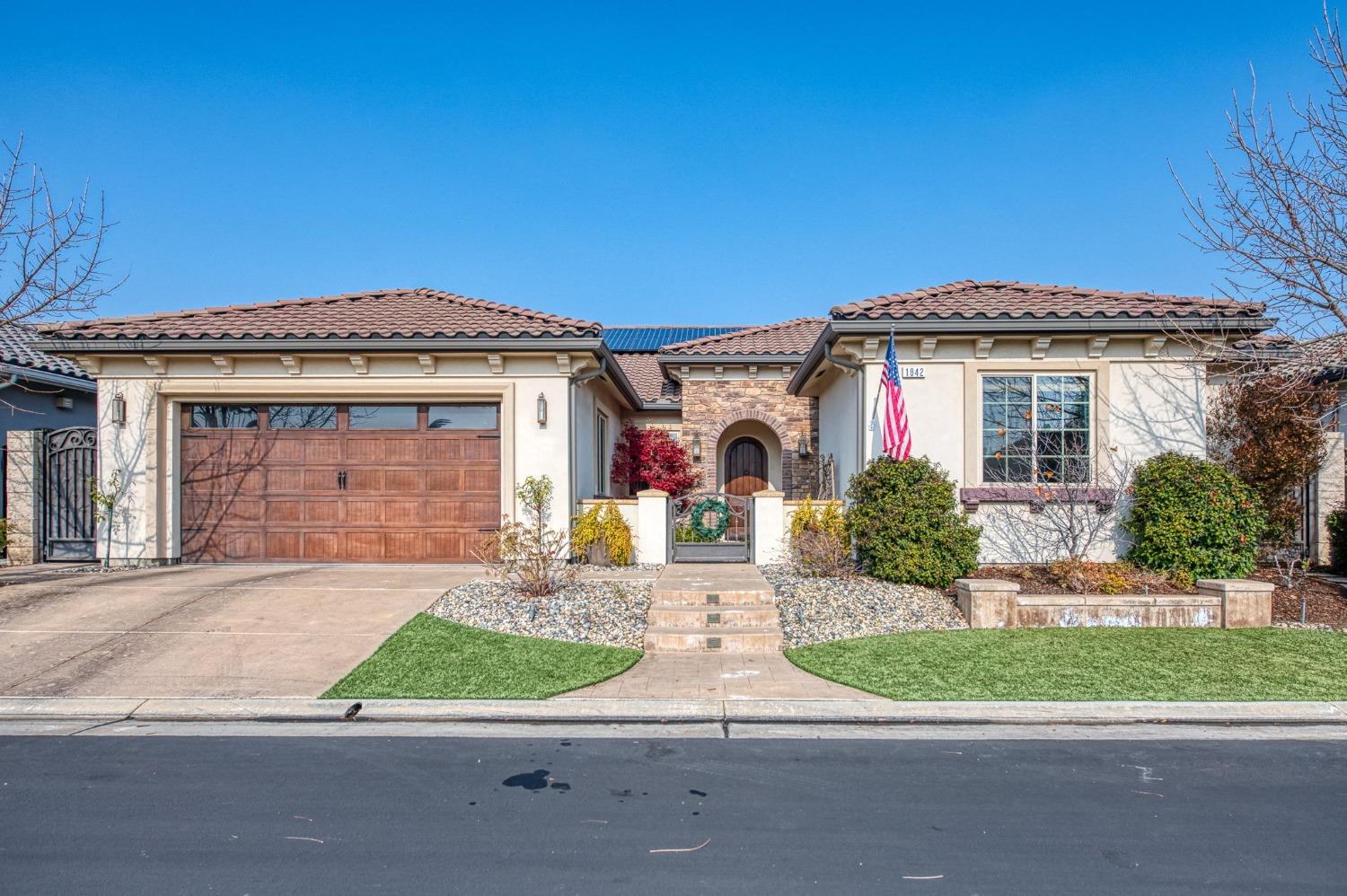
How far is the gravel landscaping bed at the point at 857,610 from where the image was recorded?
7.87 meters

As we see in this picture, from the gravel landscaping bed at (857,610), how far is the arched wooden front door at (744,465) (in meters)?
9.30

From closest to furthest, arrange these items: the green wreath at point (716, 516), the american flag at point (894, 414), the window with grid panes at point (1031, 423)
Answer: the american flag at point (894, 414) → the window with grid panes at point (1031, 423) → the green wreath at point (716, 516)

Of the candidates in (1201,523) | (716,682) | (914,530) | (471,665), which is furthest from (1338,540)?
(471,665)

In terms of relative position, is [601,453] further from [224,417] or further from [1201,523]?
[1201,523]

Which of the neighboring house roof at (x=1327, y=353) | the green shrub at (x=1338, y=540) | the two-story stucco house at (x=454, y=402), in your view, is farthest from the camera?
the green shrub at (x=1338, y=540)

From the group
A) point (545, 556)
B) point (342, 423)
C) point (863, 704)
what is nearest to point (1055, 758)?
point (863, 704)

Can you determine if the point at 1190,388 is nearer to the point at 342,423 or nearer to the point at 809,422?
the point at 809,422

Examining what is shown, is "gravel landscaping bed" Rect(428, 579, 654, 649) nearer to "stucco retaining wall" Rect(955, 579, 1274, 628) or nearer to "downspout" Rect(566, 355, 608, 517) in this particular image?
"downspout" Rect(566, 355, 608, 517)

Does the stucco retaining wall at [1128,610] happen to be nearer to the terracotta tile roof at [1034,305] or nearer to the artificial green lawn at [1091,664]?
the artificial green lawn at [1091,664]

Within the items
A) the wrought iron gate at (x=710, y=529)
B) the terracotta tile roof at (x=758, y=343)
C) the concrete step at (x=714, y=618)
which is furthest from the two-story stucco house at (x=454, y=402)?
the terracotta tile roof at (x=758, y=343)

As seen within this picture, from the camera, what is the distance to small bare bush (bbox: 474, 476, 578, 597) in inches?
342

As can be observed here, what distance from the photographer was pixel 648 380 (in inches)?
786

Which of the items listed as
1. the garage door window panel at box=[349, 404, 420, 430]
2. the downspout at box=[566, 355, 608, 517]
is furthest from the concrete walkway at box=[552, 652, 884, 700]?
the garage door window panel at box=[349, 404, 420, 430]

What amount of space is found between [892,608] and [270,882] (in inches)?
258
